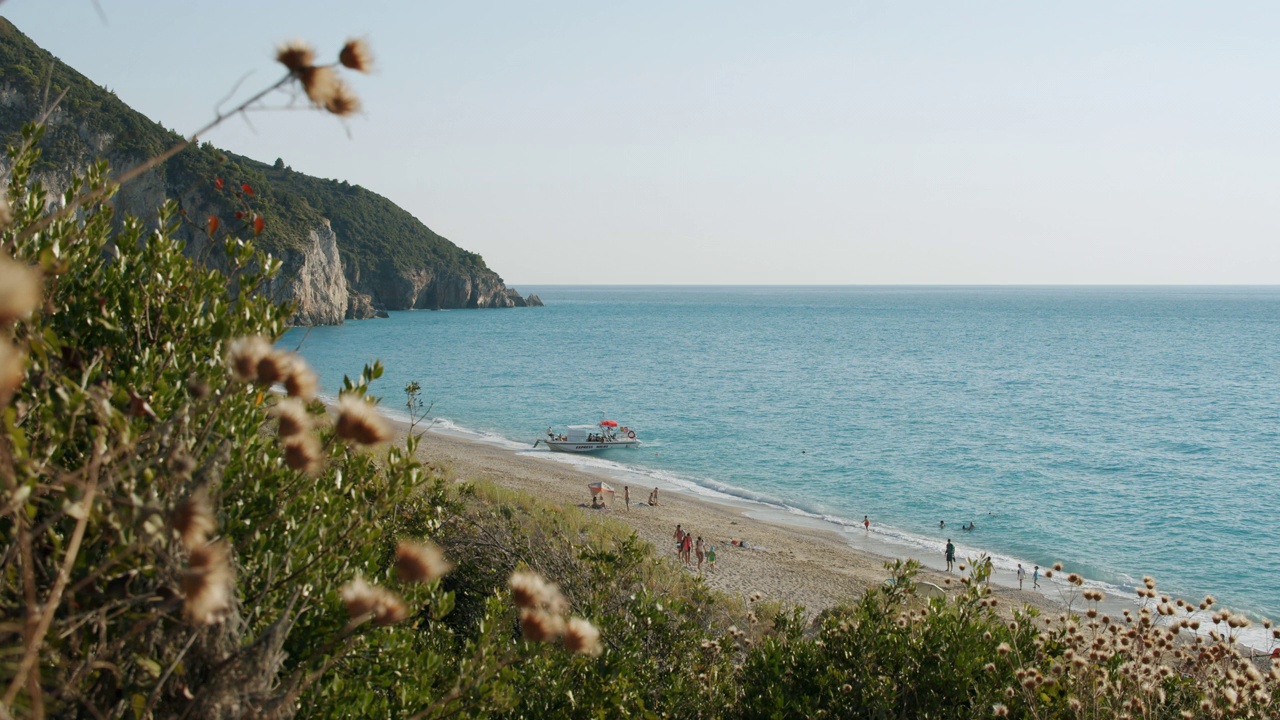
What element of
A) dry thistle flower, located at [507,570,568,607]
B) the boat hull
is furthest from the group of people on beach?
dry thistle flower, located at [507,570,568,607]

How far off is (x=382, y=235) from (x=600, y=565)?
149m

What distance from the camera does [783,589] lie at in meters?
21.1

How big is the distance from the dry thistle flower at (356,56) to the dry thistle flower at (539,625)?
1362mm

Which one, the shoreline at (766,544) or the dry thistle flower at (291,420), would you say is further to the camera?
the shoreline at (766,544)

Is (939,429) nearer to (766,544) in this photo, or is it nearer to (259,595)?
(766,544)

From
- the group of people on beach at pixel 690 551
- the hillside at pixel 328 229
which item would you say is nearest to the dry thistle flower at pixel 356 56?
the group of people on beach at pixel 690 551

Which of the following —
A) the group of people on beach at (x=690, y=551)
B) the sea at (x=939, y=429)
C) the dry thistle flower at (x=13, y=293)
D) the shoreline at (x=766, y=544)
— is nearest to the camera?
the dry thistle flower at (x=13, y=293)

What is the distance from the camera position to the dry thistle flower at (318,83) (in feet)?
6.23

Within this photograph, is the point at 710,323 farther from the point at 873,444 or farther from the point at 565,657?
the point at 565,657

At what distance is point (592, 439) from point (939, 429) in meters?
19.4

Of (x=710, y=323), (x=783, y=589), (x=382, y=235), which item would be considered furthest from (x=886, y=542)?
(x=382, y=235)

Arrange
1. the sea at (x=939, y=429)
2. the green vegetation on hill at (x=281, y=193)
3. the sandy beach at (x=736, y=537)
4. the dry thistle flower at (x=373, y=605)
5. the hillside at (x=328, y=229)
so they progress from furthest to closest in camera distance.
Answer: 1. the hillside at (x=328, y=229)
2. the green vegetation on hill at (x=281, y=193)
3. the sea at (x=939, y=429)
4. the sandy beach at (x=736, y=537)
5. the dry thistle flower at (x=373, y=605)

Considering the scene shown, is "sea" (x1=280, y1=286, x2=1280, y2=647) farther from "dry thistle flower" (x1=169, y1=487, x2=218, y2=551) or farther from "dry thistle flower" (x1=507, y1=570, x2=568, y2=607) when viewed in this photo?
"dry thistle flower" (x1=169, y1=487, x2=218, y2=551)

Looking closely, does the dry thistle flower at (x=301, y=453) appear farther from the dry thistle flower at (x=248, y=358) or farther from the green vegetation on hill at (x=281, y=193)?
the green vegetation on hill at (x=281, y=193)
